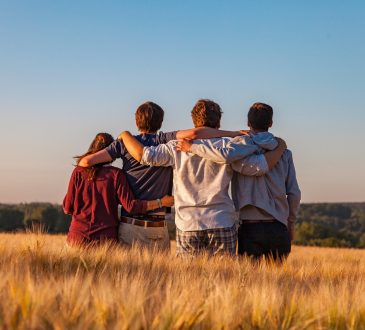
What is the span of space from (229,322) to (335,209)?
109 metres

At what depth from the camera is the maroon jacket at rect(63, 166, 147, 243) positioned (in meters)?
6.87

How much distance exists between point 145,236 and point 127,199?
1.46 feet

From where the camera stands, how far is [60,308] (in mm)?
3207

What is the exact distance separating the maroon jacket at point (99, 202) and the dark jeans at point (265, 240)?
3.71 feet

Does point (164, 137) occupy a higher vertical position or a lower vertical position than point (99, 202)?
higher

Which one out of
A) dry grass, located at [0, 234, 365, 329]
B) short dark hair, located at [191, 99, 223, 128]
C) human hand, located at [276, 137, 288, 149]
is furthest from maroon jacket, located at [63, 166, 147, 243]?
dry grass, located at [0, 234, 365, 329]

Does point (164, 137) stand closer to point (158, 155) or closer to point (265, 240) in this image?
point (158, 155)

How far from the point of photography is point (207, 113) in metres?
6.64

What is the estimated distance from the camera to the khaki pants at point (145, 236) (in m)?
6.88

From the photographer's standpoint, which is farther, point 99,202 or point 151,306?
point 99,202

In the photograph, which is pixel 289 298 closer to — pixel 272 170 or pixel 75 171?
pixel 272 170

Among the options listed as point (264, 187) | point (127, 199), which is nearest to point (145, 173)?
point (127, 199)

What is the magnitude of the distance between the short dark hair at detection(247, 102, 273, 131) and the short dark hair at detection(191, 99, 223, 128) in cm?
37

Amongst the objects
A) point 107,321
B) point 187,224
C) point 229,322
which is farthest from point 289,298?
point 187,224
